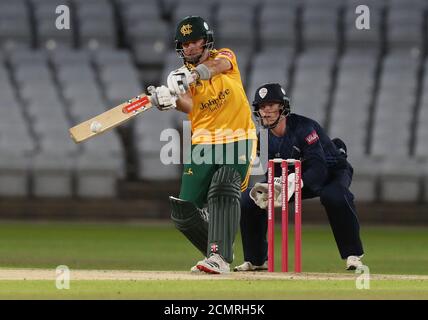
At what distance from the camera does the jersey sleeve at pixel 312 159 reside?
8.51 m

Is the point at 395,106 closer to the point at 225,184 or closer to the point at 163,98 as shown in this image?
the point at 225,184

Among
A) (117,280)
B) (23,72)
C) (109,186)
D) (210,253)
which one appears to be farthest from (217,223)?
(23,72)

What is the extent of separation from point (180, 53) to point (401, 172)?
24.8ft

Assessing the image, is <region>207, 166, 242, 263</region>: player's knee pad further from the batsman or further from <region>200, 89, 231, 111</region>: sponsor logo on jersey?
<region>200, 89, 231, 111</region>: sponsor logo on jersey

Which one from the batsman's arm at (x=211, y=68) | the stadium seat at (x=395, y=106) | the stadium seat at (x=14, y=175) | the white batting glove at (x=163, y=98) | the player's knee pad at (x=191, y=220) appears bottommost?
the player's knee pad at (x=191, y=220)

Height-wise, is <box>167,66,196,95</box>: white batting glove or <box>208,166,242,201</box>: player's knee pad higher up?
<box>167,66,196,95</box>: white batting glove

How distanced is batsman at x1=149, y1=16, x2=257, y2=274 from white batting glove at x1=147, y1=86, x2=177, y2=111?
6.5 inches

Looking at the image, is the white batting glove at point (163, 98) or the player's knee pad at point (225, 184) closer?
the white batting glove at point (163, 98)

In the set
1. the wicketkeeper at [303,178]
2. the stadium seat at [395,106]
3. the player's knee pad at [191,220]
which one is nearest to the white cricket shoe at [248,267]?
the wicketkeeper at [303,178]

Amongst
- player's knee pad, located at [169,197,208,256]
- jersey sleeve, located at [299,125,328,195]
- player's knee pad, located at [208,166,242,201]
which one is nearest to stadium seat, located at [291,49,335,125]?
jersey sleeve, located at [299,125,328,195]

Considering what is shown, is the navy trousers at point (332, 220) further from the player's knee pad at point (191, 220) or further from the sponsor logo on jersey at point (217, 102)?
the sponsor logo on jersey at point (217, 102)

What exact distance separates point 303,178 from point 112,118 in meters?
1.40

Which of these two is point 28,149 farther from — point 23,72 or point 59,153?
point 23,72

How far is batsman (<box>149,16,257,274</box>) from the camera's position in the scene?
7.97 metres
